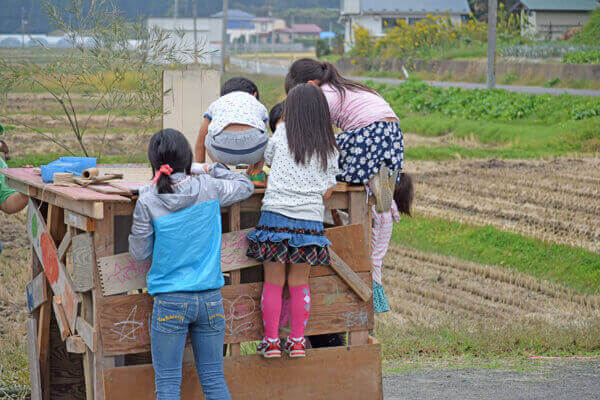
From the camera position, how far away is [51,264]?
174 inches

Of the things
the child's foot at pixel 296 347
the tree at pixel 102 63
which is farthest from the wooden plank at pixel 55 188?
the tree at pixel 102 63

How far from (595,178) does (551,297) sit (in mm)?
5972

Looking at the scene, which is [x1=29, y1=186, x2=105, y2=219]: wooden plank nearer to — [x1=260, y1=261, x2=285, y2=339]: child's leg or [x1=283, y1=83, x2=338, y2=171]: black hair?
[x1=260, y1=261, x2=285, y2=339]: child's leg

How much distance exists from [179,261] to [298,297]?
2.44 ft

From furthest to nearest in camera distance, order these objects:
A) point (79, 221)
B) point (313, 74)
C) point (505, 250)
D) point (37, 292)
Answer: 1. point (505, 250)
2. point (37, 292)
3. point (313, 74)
4. point (79, 221)

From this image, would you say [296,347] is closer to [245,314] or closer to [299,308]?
[299,308]

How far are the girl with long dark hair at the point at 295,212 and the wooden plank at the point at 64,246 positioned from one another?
3.25ft

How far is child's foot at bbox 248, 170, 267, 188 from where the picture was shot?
4.28m

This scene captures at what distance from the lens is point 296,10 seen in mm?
172375

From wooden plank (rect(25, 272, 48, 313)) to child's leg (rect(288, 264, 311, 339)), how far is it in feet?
5.24

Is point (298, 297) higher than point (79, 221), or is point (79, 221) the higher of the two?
point (79, 221)

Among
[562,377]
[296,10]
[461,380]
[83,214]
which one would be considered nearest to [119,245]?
[83,214]

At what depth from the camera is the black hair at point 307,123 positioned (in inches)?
163

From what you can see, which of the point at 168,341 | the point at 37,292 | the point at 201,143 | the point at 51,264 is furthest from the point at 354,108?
the point at 37,292
